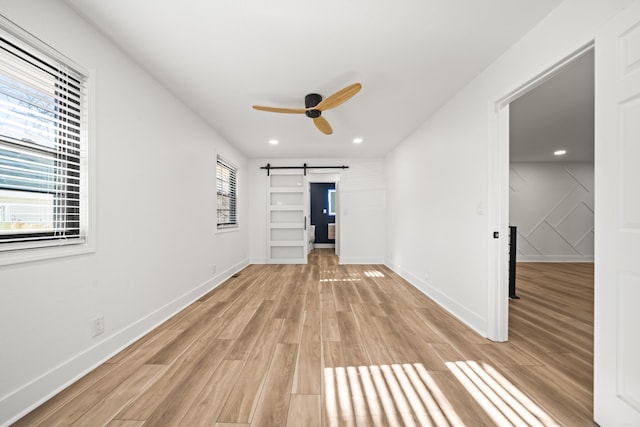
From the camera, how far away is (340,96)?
2355 millimetres

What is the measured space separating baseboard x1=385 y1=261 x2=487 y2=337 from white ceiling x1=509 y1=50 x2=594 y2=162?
2082 millimetres

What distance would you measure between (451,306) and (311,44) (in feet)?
9.66

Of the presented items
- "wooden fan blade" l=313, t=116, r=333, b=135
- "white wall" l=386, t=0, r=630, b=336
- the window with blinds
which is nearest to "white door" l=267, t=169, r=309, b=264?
"white wall" l=386, t=0, r=630, b=336

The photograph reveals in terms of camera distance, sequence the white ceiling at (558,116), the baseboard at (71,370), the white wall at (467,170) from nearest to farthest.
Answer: the baseboard at (71,370), the white wall at (467,170), the white ceiling at (558,116)

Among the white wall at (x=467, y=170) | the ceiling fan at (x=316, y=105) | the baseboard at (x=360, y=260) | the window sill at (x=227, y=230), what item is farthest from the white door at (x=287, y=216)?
the ceiling fan at (x=316, y=105)

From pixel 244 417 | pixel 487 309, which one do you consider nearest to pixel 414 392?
pixel 244 417

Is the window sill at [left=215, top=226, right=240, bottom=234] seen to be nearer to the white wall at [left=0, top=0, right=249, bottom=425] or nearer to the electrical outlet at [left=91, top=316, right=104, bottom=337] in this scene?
the white wall at [left=0, top=0, right=249, bottom=425]

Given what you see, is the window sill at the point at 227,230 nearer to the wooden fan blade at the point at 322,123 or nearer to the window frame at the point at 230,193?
the window frame at the point at 230,193

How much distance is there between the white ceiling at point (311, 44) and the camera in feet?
5.38

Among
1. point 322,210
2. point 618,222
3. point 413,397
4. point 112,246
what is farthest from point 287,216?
point 618,222

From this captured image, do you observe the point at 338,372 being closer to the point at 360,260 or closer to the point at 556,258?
the point at 360,260

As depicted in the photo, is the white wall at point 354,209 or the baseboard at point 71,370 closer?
the baseboard at point 71,370

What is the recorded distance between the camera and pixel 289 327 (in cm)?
241

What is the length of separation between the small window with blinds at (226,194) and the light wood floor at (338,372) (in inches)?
70.1
